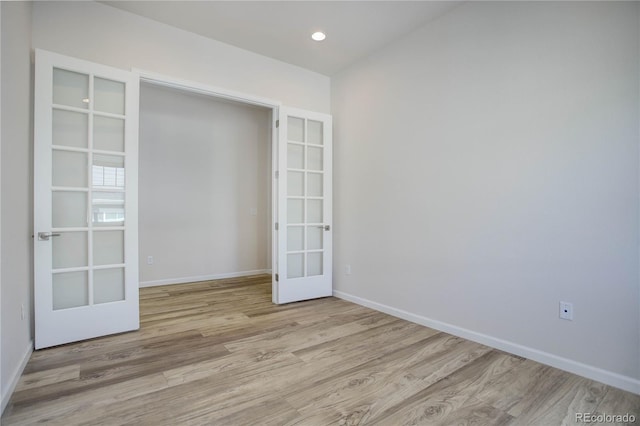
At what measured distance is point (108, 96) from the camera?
2801mm

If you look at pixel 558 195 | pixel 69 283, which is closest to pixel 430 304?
pixel 558 195

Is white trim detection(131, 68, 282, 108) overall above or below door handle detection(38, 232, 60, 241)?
above

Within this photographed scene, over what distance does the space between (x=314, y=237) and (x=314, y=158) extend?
1.02m

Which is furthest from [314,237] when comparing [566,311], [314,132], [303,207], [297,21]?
[566,311]

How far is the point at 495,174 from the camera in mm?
2615

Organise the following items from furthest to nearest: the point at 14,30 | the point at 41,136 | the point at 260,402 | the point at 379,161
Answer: the point at 379,161, the point at 41,136, the point at 14,30, the point at 260,402

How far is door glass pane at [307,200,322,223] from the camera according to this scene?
13.4 feet

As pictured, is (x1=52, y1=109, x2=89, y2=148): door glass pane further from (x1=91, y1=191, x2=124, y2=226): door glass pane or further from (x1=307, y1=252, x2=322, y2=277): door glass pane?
(x1=307, y1=252, x2=322, y2=277): door glass pane

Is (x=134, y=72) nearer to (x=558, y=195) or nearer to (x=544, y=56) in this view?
(x=544, y=56)

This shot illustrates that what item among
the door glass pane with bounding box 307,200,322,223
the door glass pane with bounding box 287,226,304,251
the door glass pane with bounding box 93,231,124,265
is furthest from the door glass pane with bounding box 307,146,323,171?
the door glass pane with bounding box 93,231,124,265

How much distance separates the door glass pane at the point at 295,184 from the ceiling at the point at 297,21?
140 cm

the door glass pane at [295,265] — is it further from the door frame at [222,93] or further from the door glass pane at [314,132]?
the door glass pane at [314,132]

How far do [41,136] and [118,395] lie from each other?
79.3 inches

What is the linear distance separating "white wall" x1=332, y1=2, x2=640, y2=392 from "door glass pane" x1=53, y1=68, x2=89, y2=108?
2.80 m
